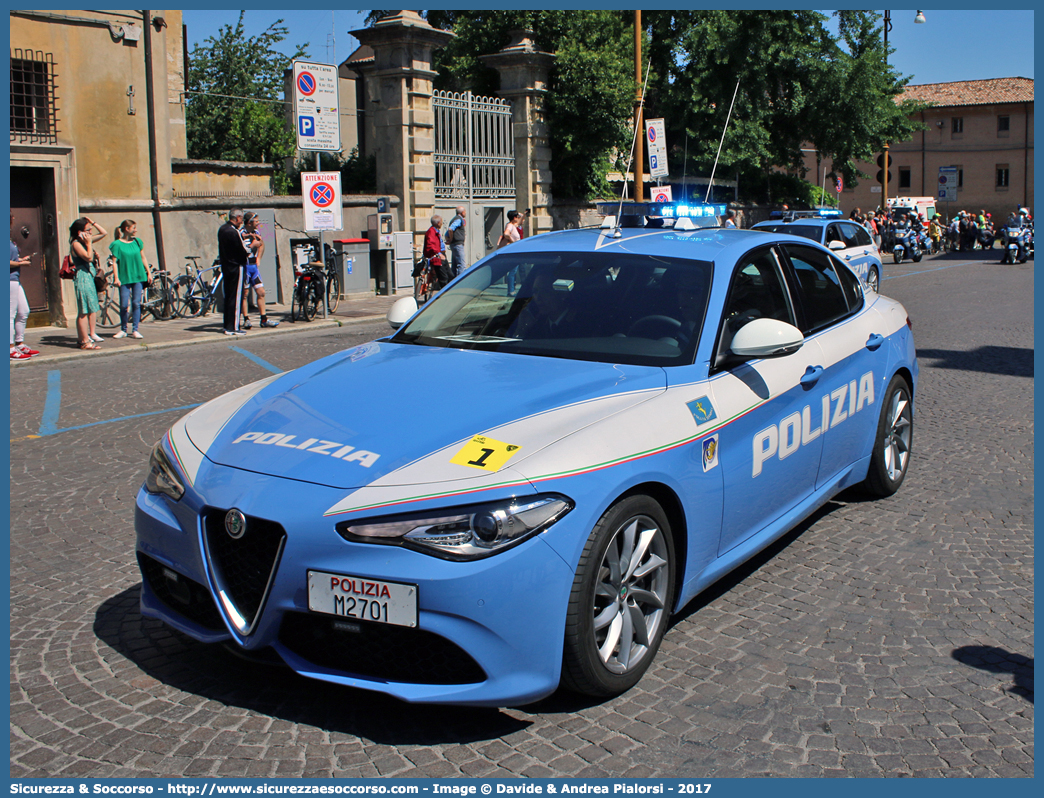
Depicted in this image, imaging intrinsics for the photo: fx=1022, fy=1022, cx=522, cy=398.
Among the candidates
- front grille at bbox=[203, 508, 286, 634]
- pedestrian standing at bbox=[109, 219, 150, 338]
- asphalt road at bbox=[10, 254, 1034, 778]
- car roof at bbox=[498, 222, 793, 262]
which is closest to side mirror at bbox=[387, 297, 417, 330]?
car roof at bbox=[498, 222, 793, 262]

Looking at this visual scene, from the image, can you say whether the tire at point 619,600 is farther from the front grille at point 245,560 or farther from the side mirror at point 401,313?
the side mirror at point 401,313

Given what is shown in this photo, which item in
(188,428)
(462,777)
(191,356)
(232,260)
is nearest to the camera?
(462,777)

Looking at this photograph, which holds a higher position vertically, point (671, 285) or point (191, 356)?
point (671, 285)

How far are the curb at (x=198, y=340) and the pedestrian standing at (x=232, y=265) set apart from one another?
1.22 feet

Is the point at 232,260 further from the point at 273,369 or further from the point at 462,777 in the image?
the point at 462,777

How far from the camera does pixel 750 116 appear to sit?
1394 inches

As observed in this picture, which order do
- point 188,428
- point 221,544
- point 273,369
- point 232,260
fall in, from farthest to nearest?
point 232,260 < point 273,369 < point 188,428 < point 221,544

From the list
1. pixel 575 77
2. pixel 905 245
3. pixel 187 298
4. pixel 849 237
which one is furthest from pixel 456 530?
pixel 905 245

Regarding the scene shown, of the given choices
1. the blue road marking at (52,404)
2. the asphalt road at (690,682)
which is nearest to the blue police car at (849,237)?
the blue road marking at (52,404)

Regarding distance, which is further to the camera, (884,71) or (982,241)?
(982,241)

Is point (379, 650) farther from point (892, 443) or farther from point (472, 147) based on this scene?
point (472, 147)

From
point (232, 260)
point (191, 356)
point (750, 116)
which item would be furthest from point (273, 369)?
point (750, 116)

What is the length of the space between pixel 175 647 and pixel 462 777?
4.96 feet

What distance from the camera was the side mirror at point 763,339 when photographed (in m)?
4.15
